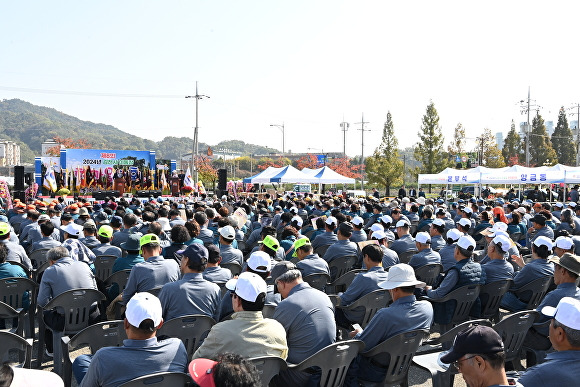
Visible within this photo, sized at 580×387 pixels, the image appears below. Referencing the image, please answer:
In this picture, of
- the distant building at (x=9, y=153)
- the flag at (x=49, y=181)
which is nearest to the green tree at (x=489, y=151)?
the flag at (x=49, y=181)

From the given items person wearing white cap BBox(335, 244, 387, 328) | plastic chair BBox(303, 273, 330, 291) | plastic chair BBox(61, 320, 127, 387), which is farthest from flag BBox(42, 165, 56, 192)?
plastic chair BBox(61, 320, 127, 387)

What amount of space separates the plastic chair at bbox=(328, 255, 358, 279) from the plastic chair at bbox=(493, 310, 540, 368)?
11.1ft

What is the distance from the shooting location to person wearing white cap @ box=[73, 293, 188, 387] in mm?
3004

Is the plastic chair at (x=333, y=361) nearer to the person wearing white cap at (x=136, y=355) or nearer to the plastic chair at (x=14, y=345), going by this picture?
the person wearing white cap at (x=136, y=355)

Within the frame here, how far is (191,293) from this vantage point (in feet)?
15.4

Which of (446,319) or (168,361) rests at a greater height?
(168,361)

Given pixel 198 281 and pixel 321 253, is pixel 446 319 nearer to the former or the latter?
pixel 198 281

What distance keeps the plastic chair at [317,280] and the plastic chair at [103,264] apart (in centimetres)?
296

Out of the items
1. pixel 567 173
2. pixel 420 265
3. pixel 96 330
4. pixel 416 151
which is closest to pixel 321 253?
pixel 420 265

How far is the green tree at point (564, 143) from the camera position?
7669 centimetres

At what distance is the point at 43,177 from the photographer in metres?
29.2

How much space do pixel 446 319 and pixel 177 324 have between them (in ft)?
10.1

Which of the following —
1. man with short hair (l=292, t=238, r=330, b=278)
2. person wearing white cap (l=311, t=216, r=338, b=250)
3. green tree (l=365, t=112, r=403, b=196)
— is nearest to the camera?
man with short hair (l=292, t=238, r=330, b=278)

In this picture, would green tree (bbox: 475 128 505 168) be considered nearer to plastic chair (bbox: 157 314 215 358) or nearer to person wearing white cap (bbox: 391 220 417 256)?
person wearing white cap (bbox: 391 220 417 256)
